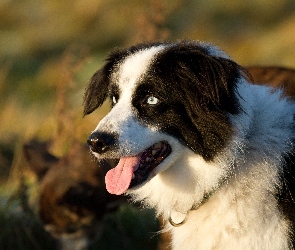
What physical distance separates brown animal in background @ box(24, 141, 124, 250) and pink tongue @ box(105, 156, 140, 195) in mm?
1456

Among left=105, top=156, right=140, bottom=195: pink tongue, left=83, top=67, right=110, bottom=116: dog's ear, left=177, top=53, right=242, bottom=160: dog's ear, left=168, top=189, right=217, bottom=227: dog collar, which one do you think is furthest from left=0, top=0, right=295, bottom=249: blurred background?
left=177, top=53, right=242, bottom=160: dog's ear

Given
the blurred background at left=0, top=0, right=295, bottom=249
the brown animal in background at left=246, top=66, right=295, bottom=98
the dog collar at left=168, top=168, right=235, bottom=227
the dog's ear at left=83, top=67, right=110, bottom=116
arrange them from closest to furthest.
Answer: the dog collar at left=168, top=168, right=235, bottom=227
the dog's ear at left=83, top=67, right=110, bottom=116
the brown animal in background at left=246, top=66, right=295, bottom=98
the blurred background at left=0, top=0, right=295, bottom=249

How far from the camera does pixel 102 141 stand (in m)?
3.63

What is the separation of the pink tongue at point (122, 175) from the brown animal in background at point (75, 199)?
4.78 feet

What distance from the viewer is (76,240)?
224 inches

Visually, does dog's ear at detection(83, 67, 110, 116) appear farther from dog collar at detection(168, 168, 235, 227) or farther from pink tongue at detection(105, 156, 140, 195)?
dog collar at detection(168, 168, 235, 227)

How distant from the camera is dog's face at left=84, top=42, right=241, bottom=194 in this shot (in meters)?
3.70

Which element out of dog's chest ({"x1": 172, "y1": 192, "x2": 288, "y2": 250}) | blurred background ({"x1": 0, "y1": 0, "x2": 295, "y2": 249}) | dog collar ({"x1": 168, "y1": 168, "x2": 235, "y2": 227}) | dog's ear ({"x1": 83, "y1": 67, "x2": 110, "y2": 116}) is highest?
blurred background ({"x1": 0, "y1": 0, "x2": 295, "y2": 249})

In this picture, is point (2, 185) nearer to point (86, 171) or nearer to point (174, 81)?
point (86, 171)

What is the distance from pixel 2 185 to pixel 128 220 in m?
1.33

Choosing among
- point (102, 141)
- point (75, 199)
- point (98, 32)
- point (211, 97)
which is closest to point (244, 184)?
point (211, 97)

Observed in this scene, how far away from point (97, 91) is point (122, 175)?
74 centimetres

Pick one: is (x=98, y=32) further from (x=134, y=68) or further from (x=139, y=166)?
(x=139, y=166)

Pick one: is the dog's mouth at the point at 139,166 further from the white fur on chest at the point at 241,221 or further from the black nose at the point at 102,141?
the white fur on chest at the point at 241,221
